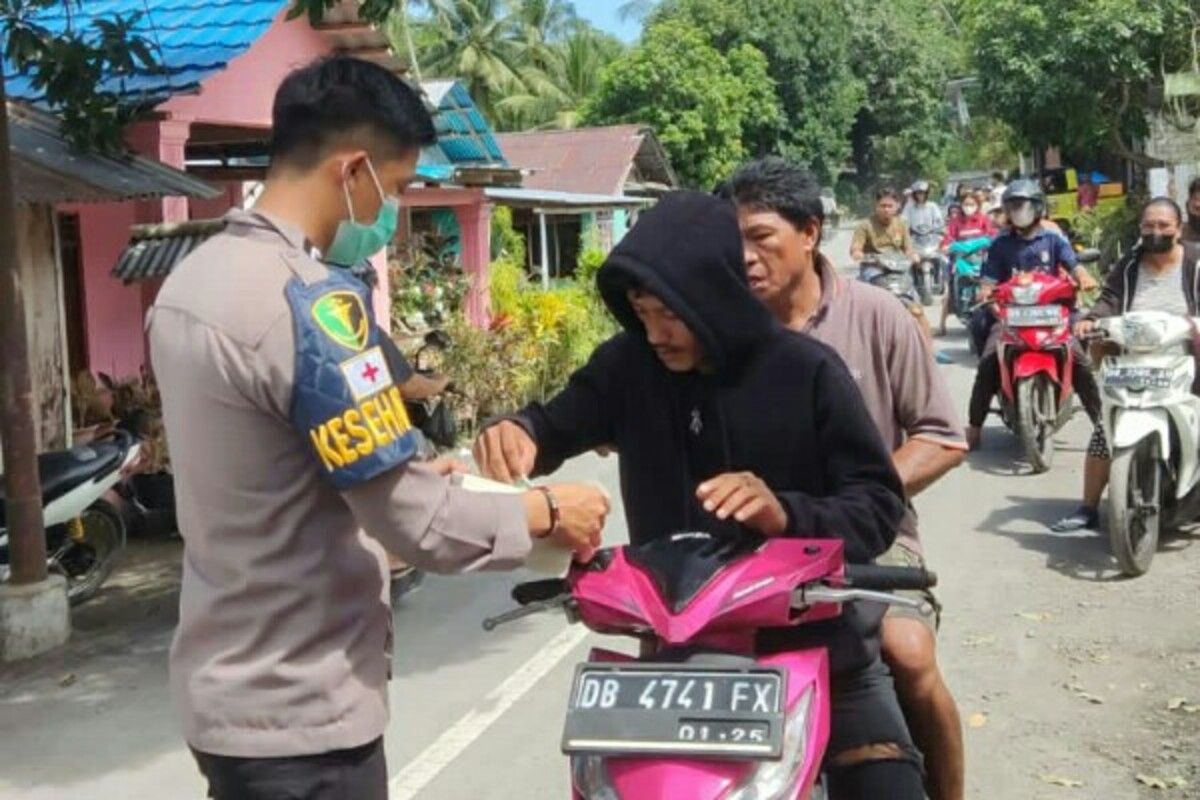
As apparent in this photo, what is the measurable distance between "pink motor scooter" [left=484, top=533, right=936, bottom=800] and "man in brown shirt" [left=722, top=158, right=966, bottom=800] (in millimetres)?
837

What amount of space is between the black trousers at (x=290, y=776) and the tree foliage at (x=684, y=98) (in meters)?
34.6

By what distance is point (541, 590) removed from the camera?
2705 millimetres

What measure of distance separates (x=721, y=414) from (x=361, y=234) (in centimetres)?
75

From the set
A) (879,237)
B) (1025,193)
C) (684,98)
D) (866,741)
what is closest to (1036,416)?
(1025,193)

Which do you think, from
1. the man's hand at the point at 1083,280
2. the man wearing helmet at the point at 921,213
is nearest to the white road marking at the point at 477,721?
the man's hand at the point at 1083,280

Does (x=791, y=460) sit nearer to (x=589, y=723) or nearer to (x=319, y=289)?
(x=589, y=723)

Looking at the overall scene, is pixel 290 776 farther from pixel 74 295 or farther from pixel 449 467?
pixel 74 295

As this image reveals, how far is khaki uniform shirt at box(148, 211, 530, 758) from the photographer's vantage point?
2.25 metres

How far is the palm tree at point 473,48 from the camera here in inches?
1655

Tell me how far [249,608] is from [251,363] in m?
0.39

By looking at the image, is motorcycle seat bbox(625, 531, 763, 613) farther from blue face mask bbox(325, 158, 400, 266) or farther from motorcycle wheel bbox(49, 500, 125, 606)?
motorcycle wheel bbox(49, 500, 125, 606)

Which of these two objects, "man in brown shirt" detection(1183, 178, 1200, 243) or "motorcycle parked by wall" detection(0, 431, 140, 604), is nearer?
"motorcycle parked by wall" detection(0, 431, 140, 604)

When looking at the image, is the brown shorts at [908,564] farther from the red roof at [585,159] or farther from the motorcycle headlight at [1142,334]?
the red roof at [585,159]

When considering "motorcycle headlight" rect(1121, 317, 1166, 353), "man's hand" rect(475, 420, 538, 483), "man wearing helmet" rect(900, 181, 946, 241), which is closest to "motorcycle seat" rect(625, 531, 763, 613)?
"man's hand" rect(475, 420, 538, 483)
